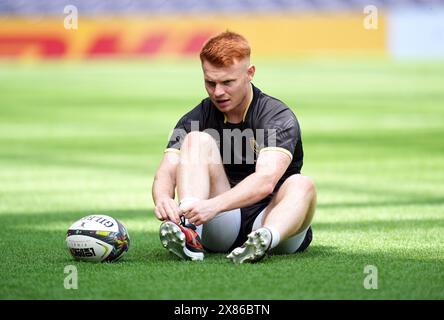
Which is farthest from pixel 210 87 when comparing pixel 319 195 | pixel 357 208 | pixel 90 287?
pixel 319 195

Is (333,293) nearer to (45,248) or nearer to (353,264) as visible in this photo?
(353,264)

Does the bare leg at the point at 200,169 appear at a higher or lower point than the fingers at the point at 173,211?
higher

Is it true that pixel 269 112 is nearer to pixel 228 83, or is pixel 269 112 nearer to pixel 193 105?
pixel 228 83

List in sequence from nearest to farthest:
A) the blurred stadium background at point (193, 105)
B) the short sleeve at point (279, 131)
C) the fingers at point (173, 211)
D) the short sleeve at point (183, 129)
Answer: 1. the blurred stadium background at point (193, 105)
2. the fingers at point (173, 211)
3. the short sleeve at point (279, 131)
4. the short sleeve at point (183, 129)

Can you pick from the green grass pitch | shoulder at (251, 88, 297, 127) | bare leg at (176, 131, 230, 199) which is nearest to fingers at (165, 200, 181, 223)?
→ bare leg at (176, 131, 230, 199)

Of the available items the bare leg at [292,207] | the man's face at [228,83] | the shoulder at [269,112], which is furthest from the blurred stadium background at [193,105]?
the man's face at [228,83]

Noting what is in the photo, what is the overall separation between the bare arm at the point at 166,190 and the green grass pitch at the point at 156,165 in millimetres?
351

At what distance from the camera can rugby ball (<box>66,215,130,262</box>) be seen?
678 centimetres

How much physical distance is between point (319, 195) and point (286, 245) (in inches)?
172

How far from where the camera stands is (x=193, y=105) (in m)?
25.0

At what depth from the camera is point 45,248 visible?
766cm

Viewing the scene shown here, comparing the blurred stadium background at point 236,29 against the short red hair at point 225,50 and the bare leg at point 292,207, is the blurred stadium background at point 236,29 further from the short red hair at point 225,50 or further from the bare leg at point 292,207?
the bare leg at point 292,207

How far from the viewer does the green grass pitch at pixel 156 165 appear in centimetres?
604

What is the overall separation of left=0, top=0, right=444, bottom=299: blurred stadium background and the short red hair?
136cm
